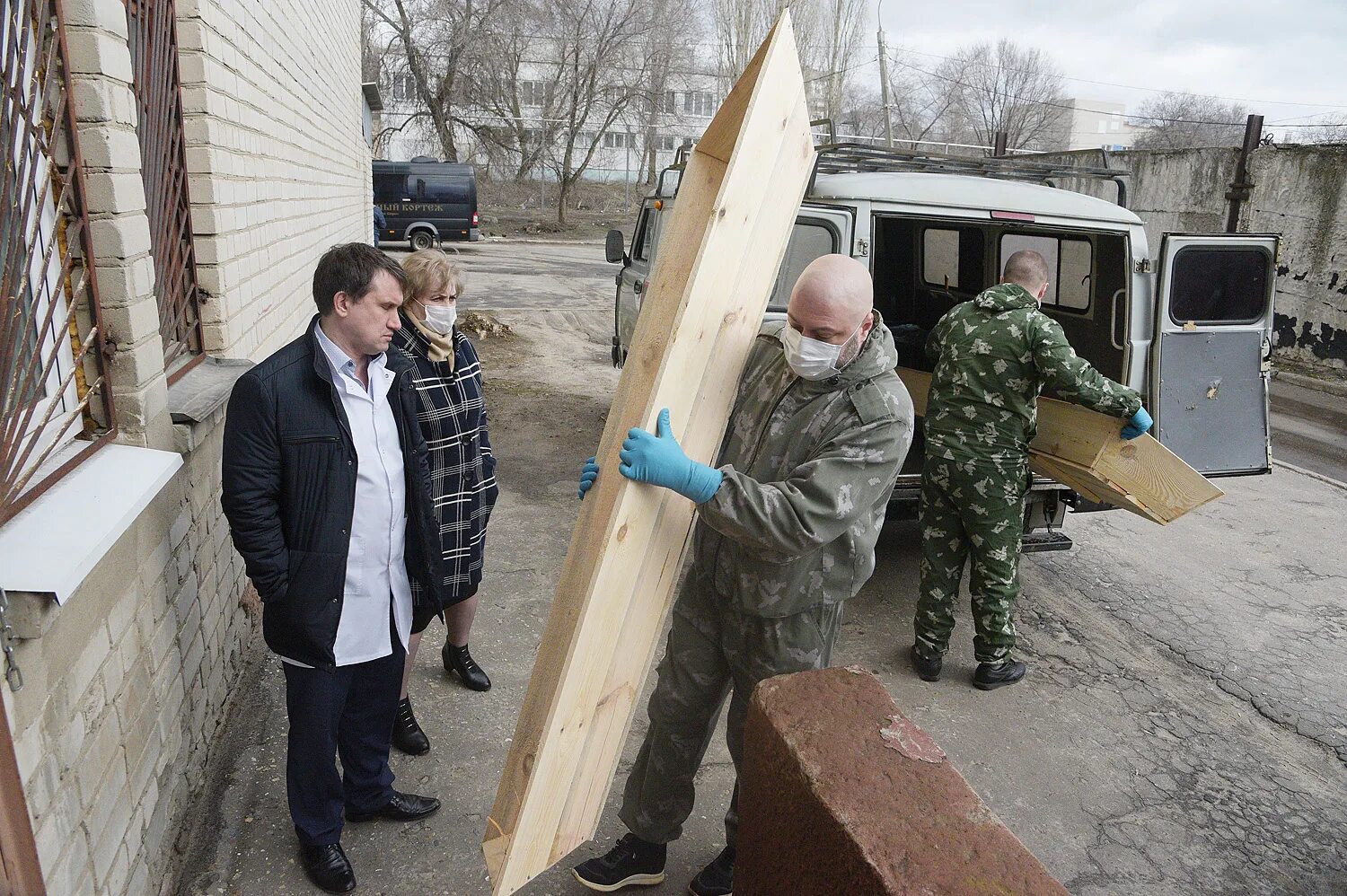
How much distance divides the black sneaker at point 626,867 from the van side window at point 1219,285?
362 centimetres

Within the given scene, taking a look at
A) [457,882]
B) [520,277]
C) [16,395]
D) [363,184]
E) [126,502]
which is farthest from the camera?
[520,277]

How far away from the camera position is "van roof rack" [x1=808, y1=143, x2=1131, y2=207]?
525cm

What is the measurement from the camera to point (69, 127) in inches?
83.7

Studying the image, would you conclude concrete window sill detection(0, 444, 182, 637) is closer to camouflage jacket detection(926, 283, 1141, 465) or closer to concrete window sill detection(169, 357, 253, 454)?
concrete window sill detection(169, 357, 253, 454)

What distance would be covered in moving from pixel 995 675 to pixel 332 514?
10.0ft

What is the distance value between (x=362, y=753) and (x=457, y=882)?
50 cm

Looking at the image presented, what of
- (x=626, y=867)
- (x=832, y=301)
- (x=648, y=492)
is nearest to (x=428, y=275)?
(x=648, y=492)

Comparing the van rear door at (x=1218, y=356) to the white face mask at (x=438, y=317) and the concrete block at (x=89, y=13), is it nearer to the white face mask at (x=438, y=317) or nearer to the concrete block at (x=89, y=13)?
the white face mask at (x=438, y=317)

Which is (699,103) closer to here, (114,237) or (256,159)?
(256,159)

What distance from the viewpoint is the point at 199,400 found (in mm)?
2891

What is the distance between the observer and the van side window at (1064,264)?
555 centimetres

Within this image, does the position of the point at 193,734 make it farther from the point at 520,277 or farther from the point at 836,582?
the point at 520,277

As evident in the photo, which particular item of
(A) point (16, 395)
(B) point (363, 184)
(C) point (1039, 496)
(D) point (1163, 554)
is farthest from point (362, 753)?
(B) point (363, 184)

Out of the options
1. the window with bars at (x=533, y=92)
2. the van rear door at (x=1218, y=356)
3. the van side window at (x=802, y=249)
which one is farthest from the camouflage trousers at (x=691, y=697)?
the window with bars at (x=533, y=92)
